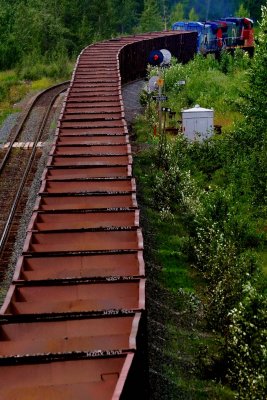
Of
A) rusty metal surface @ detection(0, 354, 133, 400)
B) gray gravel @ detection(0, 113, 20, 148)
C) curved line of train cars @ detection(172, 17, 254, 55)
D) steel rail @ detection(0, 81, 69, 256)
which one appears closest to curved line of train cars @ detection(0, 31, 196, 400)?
rusty metal surface @ detection(0, 354, 133, 400)

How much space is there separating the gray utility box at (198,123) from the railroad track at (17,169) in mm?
5750

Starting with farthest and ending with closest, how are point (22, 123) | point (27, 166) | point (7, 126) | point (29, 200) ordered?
point (7, 126) < point (22, 123) < point (27, 166) < point (29, 200)

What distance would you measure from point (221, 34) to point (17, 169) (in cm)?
3217

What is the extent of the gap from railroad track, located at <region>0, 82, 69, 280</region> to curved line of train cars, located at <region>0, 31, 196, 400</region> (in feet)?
6.38

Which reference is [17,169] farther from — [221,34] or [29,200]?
[221,34]

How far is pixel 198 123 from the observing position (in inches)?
862

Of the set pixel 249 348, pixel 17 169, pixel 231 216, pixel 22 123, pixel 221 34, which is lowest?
pixel 17 169

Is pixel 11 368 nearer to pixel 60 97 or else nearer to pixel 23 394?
pixel 23 394

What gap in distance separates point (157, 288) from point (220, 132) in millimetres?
12292

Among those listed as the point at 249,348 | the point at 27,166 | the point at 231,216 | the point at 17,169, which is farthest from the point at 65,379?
the point at 17,169

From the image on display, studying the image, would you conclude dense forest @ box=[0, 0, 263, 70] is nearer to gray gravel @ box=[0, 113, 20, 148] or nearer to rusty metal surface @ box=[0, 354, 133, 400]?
gray gravel @ box=[0, 113, 20, 148]

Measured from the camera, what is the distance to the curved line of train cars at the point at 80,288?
22.6 feet

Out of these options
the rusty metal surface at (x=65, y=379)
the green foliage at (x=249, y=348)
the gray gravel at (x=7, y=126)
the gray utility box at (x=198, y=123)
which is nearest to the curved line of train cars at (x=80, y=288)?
the rusty metal surface at (x=65, y=379)

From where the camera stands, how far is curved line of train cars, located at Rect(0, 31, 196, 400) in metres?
6.90
